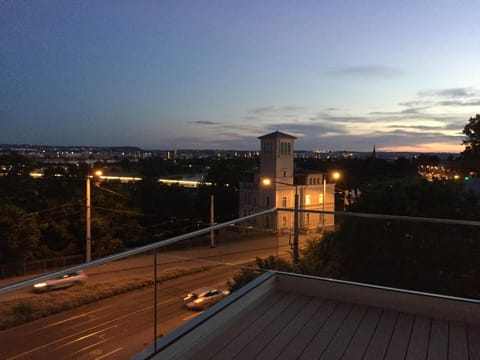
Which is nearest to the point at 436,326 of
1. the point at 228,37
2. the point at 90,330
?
the point at 90,330

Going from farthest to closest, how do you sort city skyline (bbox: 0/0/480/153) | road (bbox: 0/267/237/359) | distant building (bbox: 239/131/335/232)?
distant building (bbox: 239/131/335/232) → city skyline (bbox: 0/0/480/153) → road (bbox: 0/267/237/359)

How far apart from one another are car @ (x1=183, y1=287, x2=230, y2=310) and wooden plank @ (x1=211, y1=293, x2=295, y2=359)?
1.26 ft

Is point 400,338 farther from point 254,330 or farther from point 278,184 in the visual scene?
Result: point 278,184

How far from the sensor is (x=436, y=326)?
281cm

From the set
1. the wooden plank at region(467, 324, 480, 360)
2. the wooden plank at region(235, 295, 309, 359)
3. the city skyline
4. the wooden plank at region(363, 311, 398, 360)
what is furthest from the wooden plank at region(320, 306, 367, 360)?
the city skyline

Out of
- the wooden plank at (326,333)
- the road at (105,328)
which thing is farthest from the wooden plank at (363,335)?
the road at (105,328)

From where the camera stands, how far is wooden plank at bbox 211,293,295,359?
2.43m

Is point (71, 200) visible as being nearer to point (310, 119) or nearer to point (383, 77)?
point (383, 77)

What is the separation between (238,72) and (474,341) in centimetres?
2770

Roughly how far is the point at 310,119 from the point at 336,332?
52.4m

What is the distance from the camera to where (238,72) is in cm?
2883

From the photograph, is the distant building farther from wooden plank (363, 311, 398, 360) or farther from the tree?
wooden plank (363, 311, 398, 360)

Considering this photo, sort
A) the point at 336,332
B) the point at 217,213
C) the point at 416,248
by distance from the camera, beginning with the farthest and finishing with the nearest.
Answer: the point at 217,213 < the point at 416,248 < the point at 336,332

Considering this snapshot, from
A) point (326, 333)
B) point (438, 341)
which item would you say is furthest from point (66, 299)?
point (438, 341)
